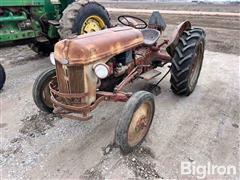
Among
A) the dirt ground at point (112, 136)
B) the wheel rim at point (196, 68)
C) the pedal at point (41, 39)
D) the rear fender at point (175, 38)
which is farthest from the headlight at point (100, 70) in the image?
the pedal at point (41, 39)

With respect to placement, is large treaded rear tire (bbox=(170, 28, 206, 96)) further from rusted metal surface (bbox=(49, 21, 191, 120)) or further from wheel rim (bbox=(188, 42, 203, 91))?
rusted metal surface (bbox=(49, 21, 191, 120))

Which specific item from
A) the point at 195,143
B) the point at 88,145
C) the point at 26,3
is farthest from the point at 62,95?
the point at 26,3

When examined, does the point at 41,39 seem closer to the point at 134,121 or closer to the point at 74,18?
the point at 74,18

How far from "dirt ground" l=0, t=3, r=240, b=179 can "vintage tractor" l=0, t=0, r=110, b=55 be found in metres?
1.11

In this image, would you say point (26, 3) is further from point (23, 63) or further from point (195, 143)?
point (195, 143)

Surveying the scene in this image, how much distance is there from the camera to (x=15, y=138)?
341 centimetres

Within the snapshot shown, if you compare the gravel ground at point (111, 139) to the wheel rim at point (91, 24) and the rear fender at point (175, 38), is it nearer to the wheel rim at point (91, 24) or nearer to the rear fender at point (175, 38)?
the rear fender at point (175, 38)

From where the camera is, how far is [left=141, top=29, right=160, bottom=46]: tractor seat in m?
4.13

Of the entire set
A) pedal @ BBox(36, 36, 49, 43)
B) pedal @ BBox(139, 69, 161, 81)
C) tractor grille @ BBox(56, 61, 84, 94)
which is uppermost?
tractor grille @ BBox(56, 61, 84, 94)

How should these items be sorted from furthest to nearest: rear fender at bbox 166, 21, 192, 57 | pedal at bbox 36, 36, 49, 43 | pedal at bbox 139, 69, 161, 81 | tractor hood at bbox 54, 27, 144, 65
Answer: pedal at bbox 36, 36, 49, 43
rear fender at bbox 166, 21, 192, 57
pedal at bbox 139, 69, 161, 81
tractor hood at bbox 54, 27, 144, 65

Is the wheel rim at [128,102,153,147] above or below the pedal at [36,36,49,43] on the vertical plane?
below

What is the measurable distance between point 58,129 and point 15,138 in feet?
1.76

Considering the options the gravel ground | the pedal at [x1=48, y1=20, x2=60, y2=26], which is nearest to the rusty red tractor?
the gravel ground

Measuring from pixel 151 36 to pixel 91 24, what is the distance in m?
1.54
